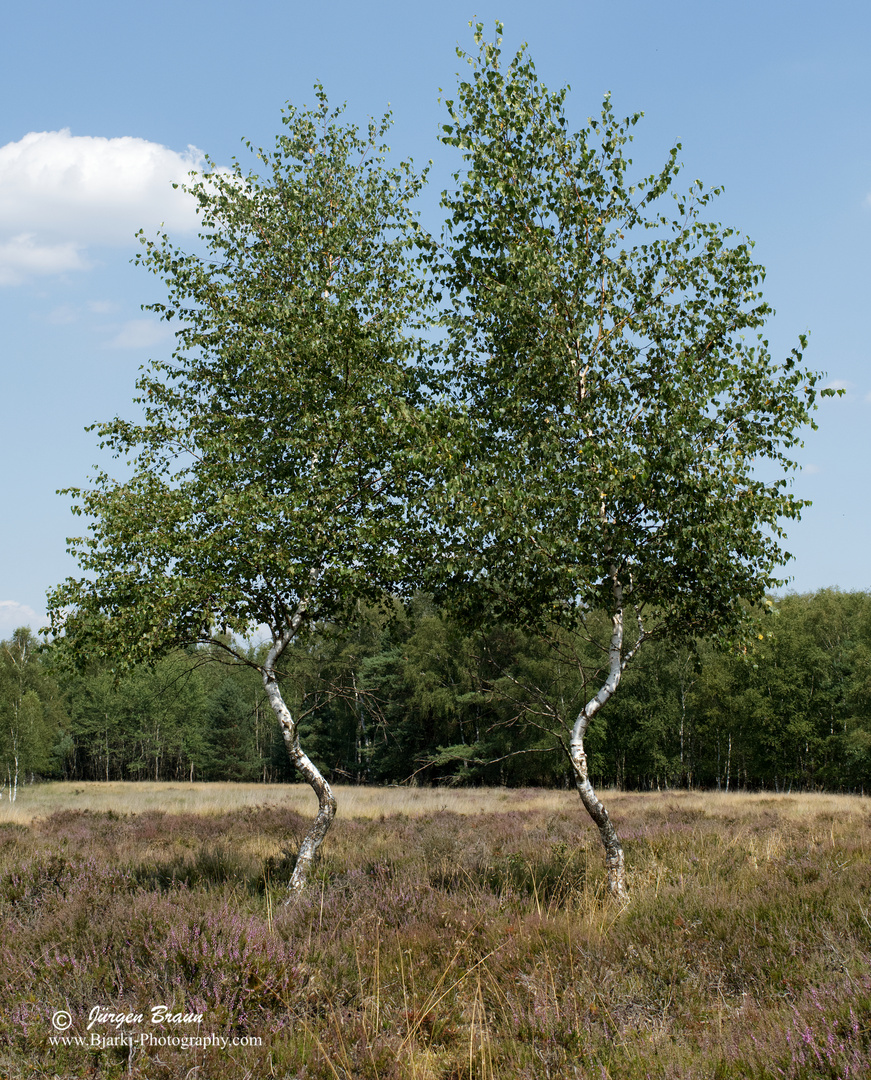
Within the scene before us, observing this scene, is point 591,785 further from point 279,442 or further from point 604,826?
point 279,442

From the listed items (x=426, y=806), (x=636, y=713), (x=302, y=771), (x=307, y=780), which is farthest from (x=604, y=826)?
(x=636, y=713)

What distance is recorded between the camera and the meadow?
13.2ft

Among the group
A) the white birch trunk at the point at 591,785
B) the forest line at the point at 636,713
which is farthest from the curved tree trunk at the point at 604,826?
the forest line at the point at 636,713

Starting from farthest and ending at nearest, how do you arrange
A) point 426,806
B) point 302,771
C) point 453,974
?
1. point 426,806
2. point 302,771
3. point 453,974

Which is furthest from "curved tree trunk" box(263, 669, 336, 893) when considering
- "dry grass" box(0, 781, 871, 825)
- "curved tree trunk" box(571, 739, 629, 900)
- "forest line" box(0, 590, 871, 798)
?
"forest line" box(0, 590, 871, 798)

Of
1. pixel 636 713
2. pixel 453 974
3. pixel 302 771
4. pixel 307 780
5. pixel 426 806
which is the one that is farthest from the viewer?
pixel 636 713

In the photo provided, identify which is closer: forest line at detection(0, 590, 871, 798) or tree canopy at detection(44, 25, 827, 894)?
tree canopy at detection(44, 25, 827, 894)

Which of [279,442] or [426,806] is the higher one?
[279,442]

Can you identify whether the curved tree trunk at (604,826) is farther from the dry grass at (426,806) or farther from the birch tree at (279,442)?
the dry grass at (426,806)

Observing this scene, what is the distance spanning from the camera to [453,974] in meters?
5.53

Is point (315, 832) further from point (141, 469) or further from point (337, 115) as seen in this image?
point (337, 115)

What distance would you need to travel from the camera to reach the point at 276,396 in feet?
34.8

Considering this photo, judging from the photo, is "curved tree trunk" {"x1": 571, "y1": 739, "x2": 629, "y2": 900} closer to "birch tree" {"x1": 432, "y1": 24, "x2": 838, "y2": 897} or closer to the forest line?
"birch tree" {"x1": 432, "y1": 24, "x2": 838, "y2": 897}

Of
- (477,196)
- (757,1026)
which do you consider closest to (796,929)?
(757,1026)
